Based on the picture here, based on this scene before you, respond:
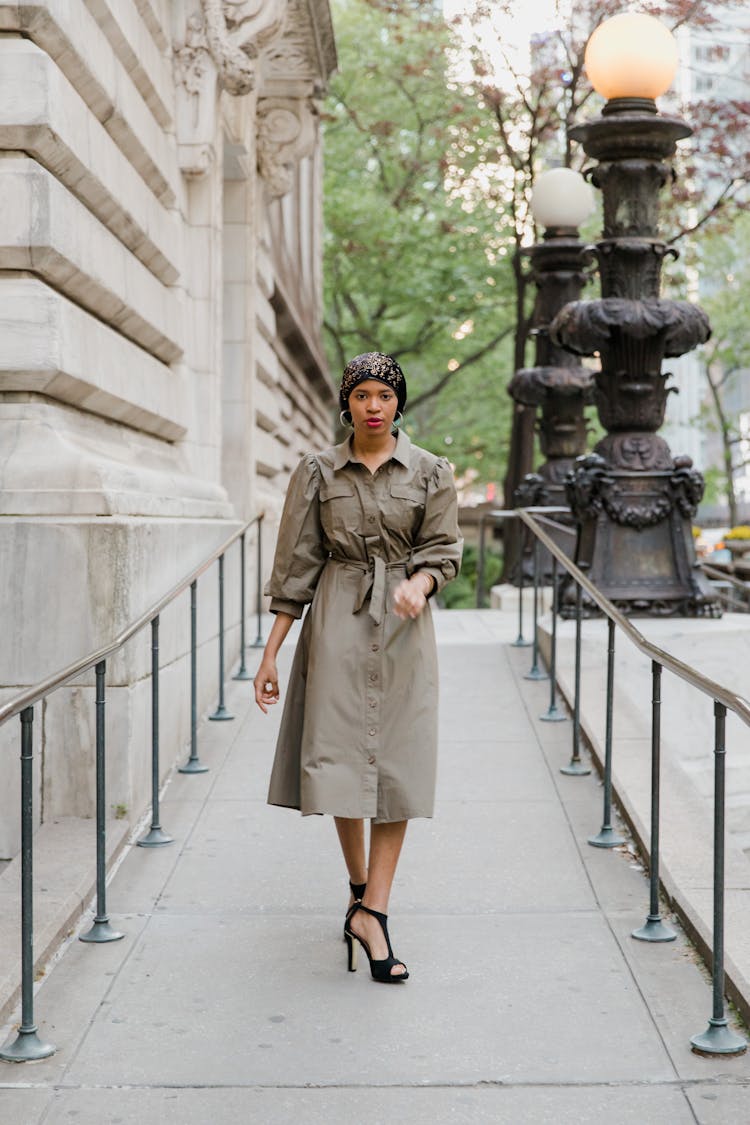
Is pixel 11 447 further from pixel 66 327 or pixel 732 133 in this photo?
pixel 732 133

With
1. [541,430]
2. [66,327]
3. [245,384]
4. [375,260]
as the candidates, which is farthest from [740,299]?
[66,327]

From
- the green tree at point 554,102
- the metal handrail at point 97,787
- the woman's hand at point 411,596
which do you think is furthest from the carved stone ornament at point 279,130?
the woman's hand at point 411,596

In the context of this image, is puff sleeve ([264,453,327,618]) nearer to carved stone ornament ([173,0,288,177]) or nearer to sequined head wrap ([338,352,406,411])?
sequined head wrap ([338,352,406,411])

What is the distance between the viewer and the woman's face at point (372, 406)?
443cm

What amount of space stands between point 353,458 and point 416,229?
23.3 meters

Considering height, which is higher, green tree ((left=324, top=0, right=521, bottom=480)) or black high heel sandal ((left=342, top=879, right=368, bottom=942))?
green tree ((left=324, top=0, right=521, bottom=480))

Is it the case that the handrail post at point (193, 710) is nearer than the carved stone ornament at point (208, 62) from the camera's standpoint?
Yes

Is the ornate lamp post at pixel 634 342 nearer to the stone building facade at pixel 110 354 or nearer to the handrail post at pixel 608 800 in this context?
the stone building facade at pixel 110 354

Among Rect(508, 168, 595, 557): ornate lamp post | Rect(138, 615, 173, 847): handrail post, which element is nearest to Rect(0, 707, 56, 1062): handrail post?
Rect(138, 615, 173, 847): handrail post

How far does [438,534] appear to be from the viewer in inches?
177

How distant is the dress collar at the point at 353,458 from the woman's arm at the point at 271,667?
0.52 m

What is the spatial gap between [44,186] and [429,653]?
2570 millimetres

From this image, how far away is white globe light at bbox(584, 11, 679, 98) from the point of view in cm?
929

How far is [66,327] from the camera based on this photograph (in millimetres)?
6000
